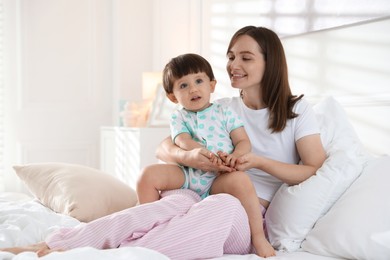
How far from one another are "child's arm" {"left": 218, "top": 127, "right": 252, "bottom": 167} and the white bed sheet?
1.06 feet

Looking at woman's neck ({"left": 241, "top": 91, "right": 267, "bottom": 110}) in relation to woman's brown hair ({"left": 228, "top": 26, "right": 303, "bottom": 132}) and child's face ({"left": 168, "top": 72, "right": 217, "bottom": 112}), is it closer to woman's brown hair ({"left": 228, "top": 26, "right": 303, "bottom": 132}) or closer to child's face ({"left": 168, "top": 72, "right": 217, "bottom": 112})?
woman's brown hair ({"left": 228, "top": 26, "right": 303, "bottom": 132})

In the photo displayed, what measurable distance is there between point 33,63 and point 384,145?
3341 millimetres

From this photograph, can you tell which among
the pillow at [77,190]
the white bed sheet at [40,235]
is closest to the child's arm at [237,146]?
the white bed sheet at [40,235]

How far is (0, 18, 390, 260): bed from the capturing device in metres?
1.71

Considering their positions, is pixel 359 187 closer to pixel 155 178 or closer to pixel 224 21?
pixel 155 178

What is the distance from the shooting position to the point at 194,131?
2.17 meters

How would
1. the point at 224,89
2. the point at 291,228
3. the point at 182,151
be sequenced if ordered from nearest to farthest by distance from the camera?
the point at 291,228 → the point at 182,151 → the point at 224,89

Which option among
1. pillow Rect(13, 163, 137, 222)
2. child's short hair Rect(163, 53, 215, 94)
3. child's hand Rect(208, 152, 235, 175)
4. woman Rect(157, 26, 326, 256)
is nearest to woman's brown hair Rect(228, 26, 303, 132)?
woman Rect(157, 26, 326, 256)

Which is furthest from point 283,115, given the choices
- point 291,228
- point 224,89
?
point 224,89

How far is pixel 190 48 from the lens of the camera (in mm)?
4535

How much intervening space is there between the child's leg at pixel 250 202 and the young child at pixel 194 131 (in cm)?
4

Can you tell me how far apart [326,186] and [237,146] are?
35cm

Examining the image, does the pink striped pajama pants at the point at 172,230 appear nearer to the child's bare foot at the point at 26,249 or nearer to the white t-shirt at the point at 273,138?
the child's bare foot at the point at 26,249

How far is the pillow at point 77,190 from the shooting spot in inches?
92.1
